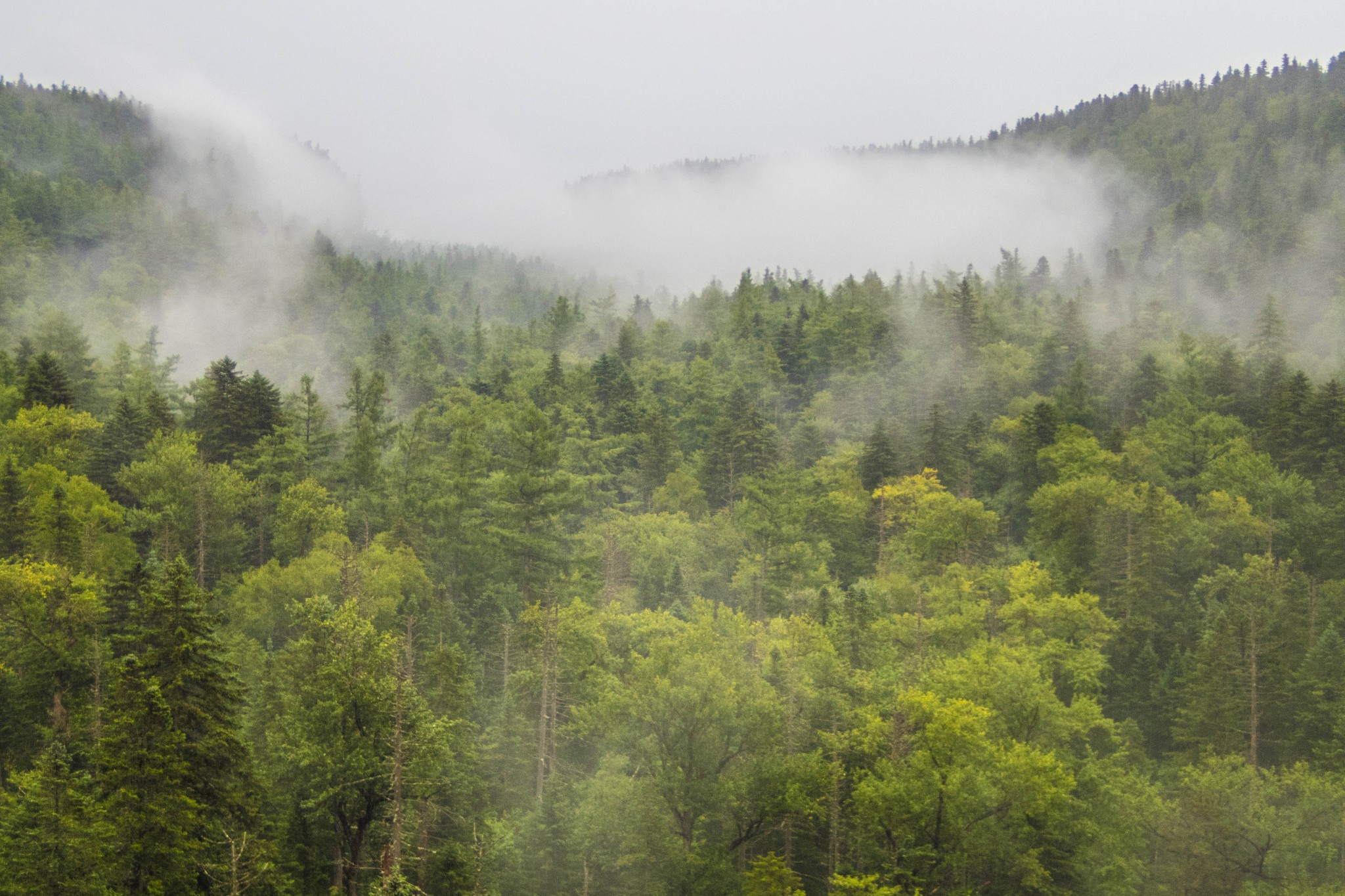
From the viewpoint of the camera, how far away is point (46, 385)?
230 ft

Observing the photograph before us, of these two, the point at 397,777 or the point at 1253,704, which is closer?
the point at 397,777

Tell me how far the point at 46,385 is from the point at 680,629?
48814 millimetres

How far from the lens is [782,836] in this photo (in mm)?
43562

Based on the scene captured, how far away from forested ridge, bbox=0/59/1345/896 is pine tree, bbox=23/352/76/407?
0.81ft

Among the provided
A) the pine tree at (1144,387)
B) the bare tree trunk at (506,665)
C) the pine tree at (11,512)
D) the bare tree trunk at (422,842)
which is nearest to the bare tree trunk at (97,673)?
the bare tree trunk at (422,842)

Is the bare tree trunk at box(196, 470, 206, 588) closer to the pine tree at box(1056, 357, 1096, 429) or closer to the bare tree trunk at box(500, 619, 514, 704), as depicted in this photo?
the bare tree trunk at box(500, 619, 514, 704)

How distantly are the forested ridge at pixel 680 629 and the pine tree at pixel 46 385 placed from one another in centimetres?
25

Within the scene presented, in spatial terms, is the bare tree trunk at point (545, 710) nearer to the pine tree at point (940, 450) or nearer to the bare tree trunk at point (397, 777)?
the bare tree trunk at point (397, 777)

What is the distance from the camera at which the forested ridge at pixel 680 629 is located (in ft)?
104

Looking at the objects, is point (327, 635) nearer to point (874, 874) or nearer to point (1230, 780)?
point (874, 874)

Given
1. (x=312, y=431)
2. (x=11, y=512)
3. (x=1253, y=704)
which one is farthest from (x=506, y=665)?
(x=1253, y=704)

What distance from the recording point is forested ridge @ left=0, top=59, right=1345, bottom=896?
3178 cm

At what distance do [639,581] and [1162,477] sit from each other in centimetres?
4486

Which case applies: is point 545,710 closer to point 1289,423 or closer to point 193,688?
point 193,688
